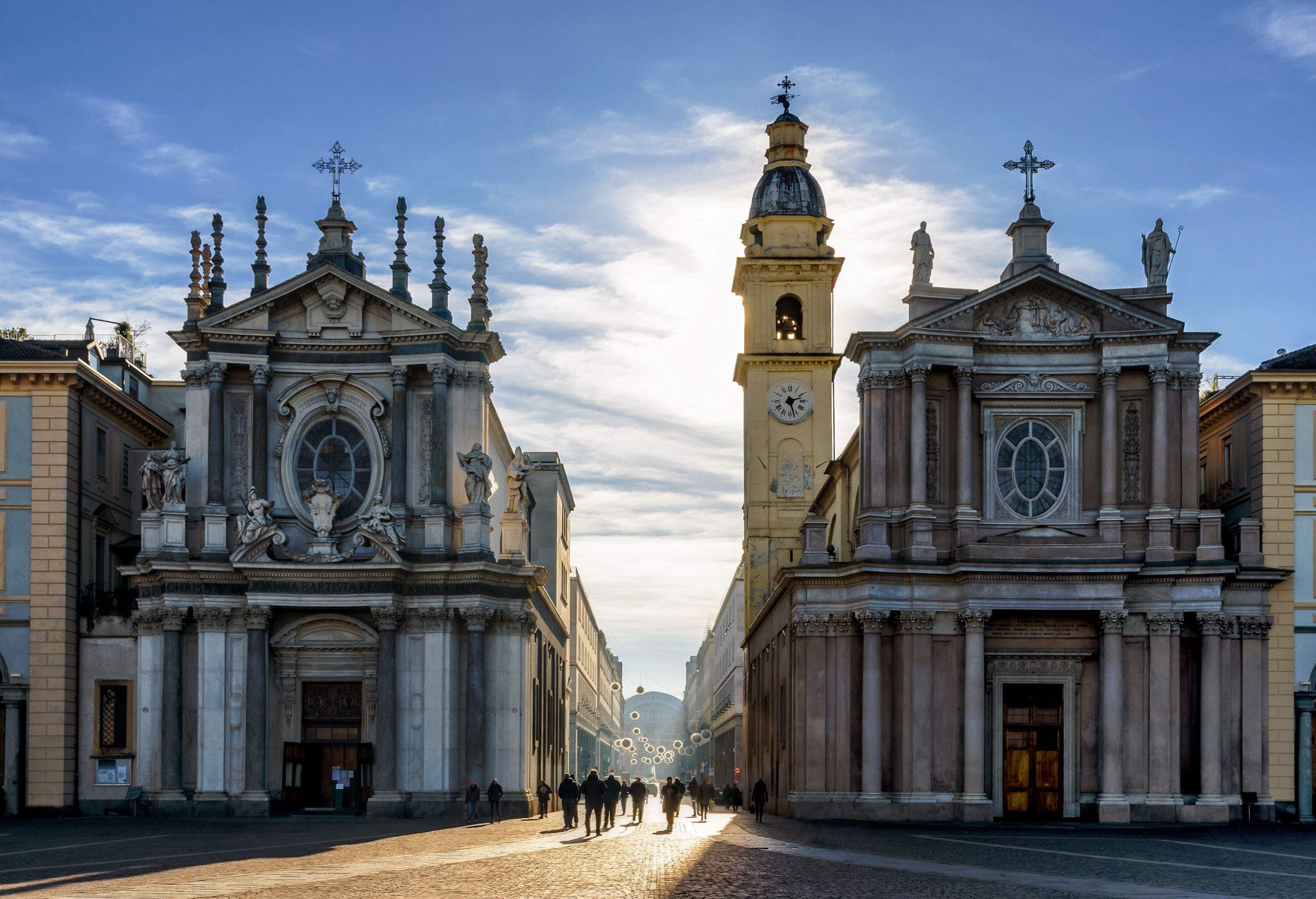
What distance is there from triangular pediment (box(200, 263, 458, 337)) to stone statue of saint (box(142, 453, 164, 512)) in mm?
4504

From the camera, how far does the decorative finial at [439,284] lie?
5391cm

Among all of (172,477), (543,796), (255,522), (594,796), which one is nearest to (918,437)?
(594,796)

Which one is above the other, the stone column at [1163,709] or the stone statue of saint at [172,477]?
the stone statue of saint at [172,477]

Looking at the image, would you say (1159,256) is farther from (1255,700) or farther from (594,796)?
(594,796)

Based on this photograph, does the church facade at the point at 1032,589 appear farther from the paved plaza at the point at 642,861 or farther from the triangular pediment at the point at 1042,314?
the paved plaza at the point at 642,861

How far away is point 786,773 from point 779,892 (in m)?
32.1

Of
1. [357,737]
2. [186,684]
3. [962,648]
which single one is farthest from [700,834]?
[186,684]

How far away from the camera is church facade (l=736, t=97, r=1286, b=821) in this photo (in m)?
47.4

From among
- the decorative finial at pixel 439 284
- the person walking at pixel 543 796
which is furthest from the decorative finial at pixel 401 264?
the person walking at pixel 543 796

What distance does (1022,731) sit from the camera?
49.0 meters

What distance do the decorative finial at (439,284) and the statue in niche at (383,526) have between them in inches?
277

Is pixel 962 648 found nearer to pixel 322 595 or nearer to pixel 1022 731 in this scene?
pixel 1022 731

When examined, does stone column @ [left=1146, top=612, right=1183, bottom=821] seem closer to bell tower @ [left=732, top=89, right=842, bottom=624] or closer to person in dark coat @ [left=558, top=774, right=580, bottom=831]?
person in dark coat @ [left=558, top=774, right=580, bottom=831]

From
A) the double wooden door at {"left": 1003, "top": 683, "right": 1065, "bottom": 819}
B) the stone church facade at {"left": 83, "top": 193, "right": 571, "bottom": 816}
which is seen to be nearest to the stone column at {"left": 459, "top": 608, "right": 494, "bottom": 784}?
the stone church facade at {"left": 83, "top": 193, "right": 571, "bottom": 816}
